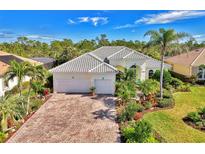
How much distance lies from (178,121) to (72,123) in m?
7.49

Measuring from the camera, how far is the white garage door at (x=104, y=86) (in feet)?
81.3

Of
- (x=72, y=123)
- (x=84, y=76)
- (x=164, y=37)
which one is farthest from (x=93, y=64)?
(x=72, y=123)

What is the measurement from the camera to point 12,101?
623 inches

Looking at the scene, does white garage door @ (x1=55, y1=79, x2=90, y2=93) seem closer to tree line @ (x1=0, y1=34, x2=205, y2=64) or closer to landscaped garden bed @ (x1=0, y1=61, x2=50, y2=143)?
landscaped garden bed @ (x1=0, y1=61, x2=50, y2=143)

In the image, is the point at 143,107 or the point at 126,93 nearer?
the point at 143,107

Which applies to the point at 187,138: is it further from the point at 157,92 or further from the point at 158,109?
the point at 157,92

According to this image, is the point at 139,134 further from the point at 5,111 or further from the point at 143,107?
the point at 5,111

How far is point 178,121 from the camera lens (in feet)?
58.3

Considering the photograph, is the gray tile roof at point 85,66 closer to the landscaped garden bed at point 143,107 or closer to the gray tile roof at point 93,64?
the gray tile roof at point 93,64

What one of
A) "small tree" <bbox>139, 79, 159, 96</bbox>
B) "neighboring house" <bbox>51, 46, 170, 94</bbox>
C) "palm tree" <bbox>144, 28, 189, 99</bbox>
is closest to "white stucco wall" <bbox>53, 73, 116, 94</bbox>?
"neighboring house" <bbox>51, 46, 170, 94</bbox>

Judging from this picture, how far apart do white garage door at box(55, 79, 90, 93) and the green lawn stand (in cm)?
858
